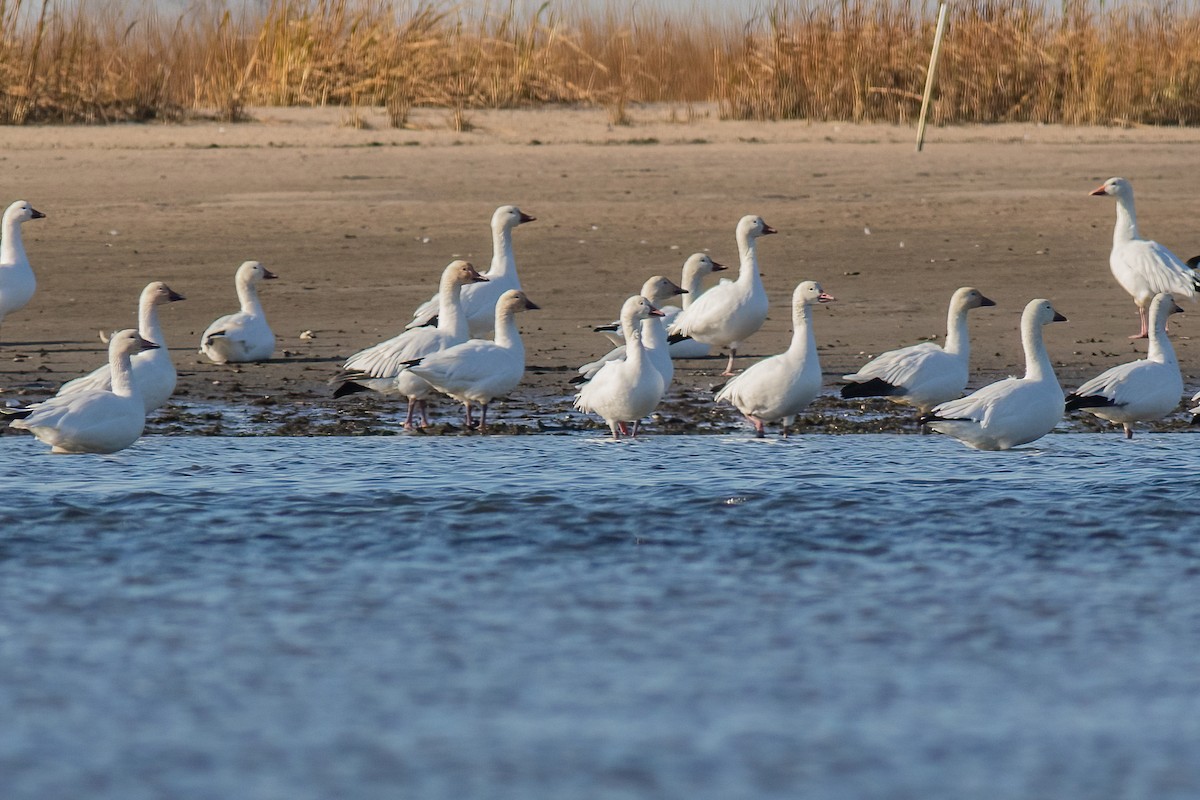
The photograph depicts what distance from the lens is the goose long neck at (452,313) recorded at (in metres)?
11.1

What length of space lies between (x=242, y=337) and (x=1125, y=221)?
257 inches

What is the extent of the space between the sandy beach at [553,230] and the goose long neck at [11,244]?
0.49m

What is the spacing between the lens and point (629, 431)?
10.4 metres

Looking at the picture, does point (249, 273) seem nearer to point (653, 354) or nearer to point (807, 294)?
point (653, 354)

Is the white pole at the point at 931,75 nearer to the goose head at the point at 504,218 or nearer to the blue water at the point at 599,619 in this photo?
the goose head at the point at 504,218

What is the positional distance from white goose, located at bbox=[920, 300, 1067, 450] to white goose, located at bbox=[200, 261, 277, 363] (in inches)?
164

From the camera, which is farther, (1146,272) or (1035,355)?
(1146,272)

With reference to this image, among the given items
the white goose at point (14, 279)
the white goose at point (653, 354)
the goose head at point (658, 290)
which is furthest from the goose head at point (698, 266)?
the white goose at point (14, 279)

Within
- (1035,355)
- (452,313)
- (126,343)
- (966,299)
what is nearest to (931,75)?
(966,299)

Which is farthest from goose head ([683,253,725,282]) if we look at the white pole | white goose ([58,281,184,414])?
the white pole

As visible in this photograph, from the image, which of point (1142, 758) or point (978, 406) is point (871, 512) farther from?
point (1142, 758)

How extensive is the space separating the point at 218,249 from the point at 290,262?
2.14 ft

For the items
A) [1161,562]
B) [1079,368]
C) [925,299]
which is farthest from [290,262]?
[1161,562]

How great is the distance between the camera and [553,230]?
1573 centimetres
